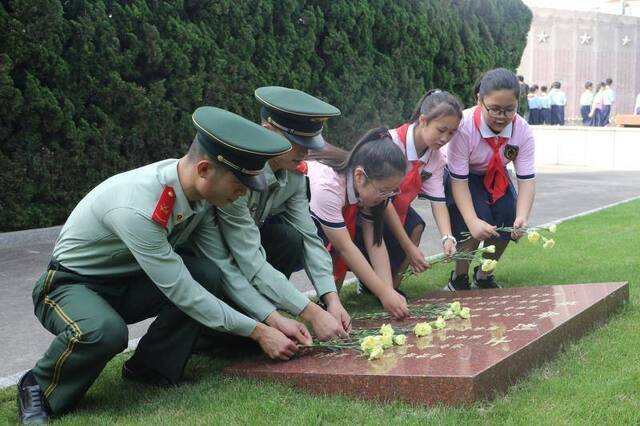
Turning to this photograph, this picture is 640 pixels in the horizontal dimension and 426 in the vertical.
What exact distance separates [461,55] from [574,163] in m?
7.68

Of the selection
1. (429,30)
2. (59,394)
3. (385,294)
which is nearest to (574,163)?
(429,30)

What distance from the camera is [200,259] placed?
3.89 m

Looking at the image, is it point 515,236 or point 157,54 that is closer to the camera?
point 515,236

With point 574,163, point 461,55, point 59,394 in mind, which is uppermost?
point 461,55

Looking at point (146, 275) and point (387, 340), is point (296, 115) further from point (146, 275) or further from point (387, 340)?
point (387, 340)

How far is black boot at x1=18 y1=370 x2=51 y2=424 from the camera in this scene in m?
3.37

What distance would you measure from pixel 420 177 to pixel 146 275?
2255 mm

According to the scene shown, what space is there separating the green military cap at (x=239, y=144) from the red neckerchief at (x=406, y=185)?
6.60 feet

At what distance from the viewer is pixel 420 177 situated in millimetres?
5523

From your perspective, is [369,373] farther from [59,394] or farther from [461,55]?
[461,55]

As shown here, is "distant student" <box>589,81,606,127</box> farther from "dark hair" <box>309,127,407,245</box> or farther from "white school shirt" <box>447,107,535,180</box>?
"dark hair" <box>309,127,407,245</box>

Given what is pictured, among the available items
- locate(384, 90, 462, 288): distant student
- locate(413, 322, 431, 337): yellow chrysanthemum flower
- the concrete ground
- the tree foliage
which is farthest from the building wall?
locate(413, 322, 431, 337): yellow chrysanthemum flower

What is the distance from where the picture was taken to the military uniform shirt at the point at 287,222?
3.92m

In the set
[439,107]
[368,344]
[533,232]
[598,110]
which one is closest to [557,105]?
[598,110]
